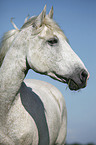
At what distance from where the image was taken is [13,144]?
2.75m

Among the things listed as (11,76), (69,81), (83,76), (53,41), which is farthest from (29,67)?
(83,76)

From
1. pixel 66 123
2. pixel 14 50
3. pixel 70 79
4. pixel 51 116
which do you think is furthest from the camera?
pixel 66 123

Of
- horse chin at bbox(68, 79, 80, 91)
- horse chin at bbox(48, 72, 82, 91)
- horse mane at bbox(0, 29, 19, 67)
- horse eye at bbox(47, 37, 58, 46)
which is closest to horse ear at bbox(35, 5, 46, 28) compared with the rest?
horse eye at bbox(47, 37, 58, 46)

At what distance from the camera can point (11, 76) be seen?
2773mm

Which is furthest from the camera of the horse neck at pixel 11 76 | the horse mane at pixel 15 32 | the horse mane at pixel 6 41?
the horse mane at pixel 6 41

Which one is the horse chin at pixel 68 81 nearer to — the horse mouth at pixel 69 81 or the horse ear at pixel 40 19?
the horse mouth at pixel 69 81

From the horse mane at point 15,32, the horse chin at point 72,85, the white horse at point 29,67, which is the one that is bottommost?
the horse chin at point 72,85

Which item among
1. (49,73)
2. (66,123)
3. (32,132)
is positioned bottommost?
(66,123)

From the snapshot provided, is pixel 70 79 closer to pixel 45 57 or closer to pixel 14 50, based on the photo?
pixel 45 57

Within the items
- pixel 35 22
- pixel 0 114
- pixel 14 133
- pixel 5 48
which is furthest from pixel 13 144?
pixel 35 22

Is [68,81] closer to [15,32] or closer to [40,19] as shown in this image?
[40,19]

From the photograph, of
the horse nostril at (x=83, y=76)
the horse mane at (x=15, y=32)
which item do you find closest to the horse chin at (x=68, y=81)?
the horse nostril at (x=83, y=76)

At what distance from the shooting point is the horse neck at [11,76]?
277 centimetres

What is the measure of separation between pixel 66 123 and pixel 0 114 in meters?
2.61
